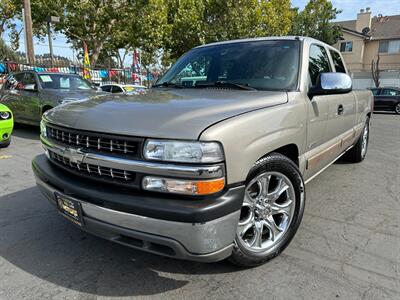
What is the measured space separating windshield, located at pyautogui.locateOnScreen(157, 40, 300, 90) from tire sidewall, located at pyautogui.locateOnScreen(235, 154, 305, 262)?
755 mm

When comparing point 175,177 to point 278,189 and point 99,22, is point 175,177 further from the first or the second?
point 99,22

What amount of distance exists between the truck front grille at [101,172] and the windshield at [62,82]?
21.1 ft

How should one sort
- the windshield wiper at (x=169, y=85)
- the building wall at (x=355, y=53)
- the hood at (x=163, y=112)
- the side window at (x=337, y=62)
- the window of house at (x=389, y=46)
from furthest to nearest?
the building wall at (x=355, y=53)
the window of house at (x=389, y=46)
the side window at (x=337, y=62)
the windshield wiper at (x=169, y=85)
the hood at (x=163, y=112)

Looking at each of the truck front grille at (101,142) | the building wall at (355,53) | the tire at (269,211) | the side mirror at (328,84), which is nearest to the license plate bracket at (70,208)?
the truck front grille at (101,142)

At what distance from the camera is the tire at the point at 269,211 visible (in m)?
2.30

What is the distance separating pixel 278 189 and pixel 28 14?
13777 mm

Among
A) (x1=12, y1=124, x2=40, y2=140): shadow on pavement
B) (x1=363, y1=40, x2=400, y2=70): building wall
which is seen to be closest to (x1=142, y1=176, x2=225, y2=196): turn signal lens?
(x1=12, y1=124, x2=40, y2=140): shadow on pavement

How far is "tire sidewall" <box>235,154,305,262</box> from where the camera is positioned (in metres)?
2.26

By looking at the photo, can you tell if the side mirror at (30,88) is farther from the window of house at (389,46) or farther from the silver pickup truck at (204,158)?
the window of house at (389,46)

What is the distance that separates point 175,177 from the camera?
188cm

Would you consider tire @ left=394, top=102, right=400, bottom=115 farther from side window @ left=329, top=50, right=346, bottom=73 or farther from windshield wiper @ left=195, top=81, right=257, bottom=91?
windshield wiper @ left=195, top=81, right=257, bottom=91

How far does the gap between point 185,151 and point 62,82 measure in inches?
298

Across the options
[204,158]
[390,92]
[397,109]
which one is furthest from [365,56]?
[204,158]

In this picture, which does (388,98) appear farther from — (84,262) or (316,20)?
(84,262)
